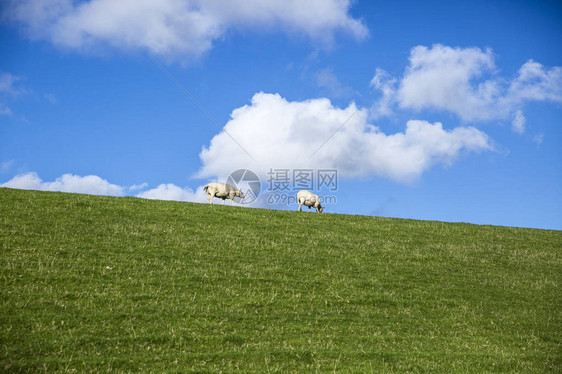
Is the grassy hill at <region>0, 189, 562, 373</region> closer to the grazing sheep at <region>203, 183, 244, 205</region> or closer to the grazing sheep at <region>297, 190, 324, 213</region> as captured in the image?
the grazing sheep at <region>203, 183, 244, 205</region>

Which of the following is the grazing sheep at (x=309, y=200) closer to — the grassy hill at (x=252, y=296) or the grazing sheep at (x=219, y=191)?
the grazing sheep at (x=219, y=191)

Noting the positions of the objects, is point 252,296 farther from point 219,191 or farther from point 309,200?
point 309,200

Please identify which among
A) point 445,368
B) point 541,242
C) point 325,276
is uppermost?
point 541,242

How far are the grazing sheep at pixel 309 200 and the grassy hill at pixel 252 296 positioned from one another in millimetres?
13778

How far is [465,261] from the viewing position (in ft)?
81.4

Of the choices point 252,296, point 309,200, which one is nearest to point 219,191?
point 309,200

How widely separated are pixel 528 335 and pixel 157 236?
1681 centimetres

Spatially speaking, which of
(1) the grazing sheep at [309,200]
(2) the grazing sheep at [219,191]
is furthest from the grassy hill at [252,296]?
(1) the grazing sheep at [309,200]

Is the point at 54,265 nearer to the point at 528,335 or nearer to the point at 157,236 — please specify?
the point at 157,236

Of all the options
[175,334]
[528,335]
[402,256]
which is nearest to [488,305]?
[528,335]

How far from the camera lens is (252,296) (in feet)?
53.1

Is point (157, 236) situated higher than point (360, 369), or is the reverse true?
point (157, 236)

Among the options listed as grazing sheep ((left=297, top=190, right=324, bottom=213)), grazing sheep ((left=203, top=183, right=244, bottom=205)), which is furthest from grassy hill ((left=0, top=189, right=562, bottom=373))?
grazing sheep ((left=297, top=190, right=324, bottom=213))

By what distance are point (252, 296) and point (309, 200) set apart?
1073 inches
